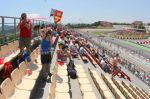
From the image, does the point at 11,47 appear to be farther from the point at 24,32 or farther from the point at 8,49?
the point at 24,32

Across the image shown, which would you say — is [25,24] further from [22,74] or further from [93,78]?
[93,78]

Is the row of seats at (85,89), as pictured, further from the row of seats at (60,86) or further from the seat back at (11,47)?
the seat back at (11,47)

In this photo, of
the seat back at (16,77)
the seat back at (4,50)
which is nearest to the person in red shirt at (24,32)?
the seat back at (4,50)

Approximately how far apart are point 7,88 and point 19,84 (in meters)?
1.41

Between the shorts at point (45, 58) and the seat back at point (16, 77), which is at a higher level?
the shorts at point (45, 58)

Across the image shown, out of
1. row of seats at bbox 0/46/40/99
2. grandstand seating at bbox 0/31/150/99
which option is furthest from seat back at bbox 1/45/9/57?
row of seats at bbox 0/46/40/99

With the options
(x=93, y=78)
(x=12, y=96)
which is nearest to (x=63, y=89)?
(x=12, y=96)

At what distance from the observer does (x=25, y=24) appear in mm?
9930

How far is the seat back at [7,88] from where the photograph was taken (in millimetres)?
6344

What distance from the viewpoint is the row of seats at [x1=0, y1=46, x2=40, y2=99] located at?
659cm

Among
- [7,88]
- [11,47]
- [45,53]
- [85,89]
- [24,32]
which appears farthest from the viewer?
[85,89]

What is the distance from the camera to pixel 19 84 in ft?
26.5

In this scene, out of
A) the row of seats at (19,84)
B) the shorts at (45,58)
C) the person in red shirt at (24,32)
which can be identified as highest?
the person in red shirt at (24,32)

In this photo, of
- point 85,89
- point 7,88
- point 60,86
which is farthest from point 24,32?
point 7,88
